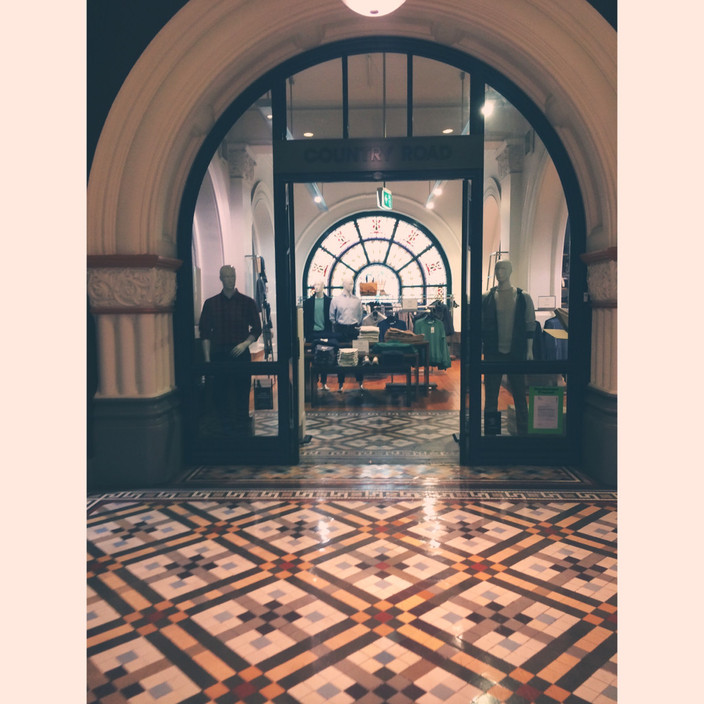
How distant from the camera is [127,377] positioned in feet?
13.5

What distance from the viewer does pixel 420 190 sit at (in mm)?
14039

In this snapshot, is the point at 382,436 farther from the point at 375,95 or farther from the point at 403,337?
the point at 375,95

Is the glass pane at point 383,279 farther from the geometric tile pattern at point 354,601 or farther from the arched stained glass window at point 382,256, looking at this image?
the geometric tile pattern at point 354,601

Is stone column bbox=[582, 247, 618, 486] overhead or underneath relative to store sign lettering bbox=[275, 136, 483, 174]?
underneath

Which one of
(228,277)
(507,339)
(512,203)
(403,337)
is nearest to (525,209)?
(512,203)

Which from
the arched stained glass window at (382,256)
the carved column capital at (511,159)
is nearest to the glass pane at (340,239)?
the arched stained glass window at (382,256)

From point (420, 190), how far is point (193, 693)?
13244 mm

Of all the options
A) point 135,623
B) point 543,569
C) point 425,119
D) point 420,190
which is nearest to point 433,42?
point 425,119

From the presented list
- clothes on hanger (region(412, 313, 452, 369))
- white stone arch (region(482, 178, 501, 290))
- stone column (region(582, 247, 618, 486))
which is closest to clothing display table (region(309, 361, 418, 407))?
clothes on hanger (region(412, 313, 452, 369))

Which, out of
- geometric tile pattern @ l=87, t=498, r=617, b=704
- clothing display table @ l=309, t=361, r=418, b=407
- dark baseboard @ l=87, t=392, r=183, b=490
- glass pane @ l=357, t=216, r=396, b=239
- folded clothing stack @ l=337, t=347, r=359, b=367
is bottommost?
A: geometric tile pattern @ l=87, t=498, r=617, b=704

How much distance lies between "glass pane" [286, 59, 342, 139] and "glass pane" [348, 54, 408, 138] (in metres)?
0.11

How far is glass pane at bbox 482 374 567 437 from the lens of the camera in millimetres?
4582

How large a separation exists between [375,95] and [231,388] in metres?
2.48

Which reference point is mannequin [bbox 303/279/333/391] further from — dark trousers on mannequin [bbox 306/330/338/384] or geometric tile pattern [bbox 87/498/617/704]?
geometric tile pattern [bbox 87/498/617/704]
